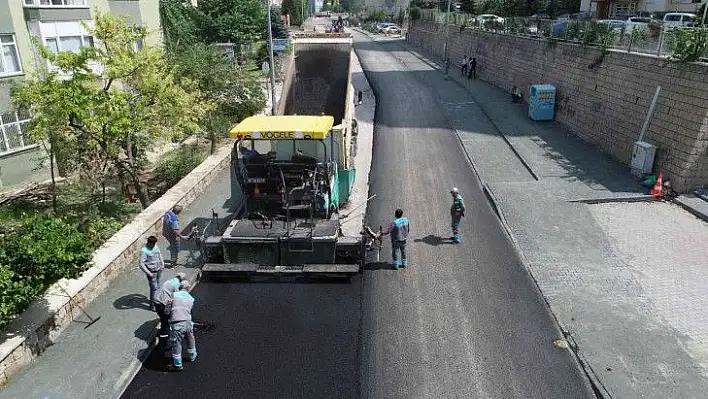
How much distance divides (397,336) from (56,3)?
19.0m

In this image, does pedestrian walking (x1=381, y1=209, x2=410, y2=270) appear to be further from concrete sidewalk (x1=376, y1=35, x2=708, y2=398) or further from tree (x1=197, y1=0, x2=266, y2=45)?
tree (x1=197, y1=0, x2=266, y2=45)

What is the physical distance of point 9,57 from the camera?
18.2 m

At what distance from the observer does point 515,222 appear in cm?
1298

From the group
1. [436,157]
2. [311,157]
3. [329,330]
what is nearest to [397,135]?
[436,157]

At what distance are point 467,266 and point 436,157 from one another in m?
8.00

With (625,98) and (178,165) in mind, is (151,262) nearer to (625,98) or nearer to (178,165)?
(178,165)

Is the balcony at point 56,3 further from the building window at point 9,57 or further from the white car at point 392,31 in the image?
the white car at point 392,31

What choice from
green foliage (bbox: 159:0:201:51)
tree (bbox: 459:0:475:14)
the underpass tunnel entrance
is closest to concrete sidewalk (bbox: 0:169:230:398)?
the underpass tunnel entrance

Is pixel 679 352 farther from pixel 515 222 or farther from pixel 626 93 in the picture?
pixel 626 93

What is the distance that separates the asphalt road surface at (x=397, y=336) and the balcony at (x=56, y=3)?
14962 millimetres

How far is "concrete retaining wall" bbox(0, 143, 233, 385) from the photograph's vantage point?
748 centimetres

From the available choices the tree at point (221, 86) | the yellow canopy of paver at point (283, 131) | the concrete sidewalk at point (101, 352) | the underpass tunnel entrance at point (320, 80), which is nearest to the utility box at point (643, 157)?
the underpass tunnel entrance at point (320, 80)

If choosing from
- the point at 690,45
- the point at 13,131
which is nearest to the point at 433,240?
the point at 690,45

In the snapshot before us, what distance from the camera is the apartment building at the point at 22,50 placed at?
17953mm
